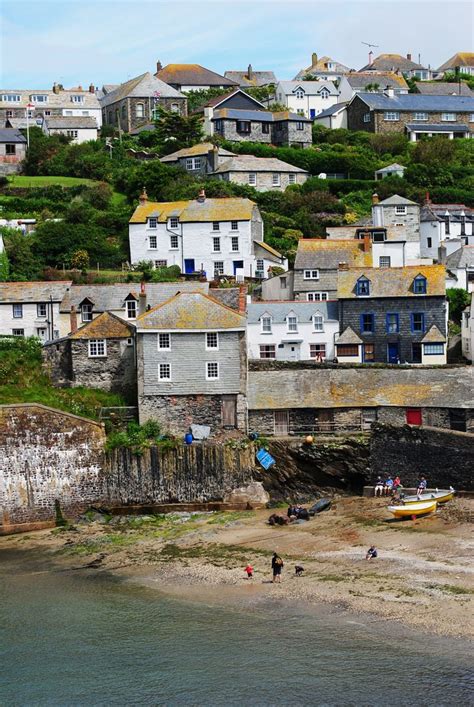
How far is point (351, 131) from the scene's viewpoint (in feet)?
317

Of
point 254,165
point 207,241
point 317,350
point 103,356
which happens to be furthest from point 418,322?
point 254,165

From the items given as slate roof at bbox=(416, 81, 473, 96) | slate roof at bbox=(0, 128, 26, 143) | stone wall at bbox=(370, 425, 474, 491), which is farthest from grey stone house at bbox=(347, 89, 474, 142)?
stone wall at bbox=(370, 425, 474, 491)

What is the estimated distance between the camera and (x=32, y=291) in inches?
2219

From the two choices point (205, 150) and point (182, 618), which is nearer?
point (182, 618)

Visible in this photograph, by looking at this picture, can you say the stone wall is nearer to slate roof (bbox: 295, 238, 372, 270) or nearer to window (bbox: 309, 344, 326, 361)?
window (bbox: 309, 344, 326, 361)

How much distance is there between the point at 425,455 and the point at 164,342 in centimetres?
1151

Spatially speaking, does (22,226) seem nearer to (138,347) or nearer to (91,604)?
(138,347)

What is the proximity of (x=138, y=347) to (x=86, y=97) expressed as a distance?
7023 cm

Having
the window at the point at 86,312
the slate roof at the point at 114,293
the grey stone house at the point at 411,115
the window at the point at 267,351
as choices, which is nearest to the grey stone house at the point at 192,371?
the window at the point at 267,351

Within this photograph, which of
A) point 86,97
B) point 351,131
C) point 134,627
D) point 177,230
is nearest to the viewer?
point 134,627

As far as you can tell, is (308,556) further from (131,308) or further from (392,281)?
(131,308)

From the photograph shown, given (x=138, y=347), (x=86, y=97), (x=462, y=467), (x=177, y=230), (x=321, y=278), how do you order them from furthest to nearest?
(x=86, y=97) < (x=177, y=230) < (x=321, y=278) < (x=138, y=347) < (x=462, y=467)

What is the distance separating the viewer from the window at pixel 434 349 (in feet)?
171

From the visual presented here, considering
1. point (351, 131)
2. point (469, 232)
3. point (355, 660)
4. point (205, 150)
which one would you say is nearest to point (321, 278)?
point (469, 232)
